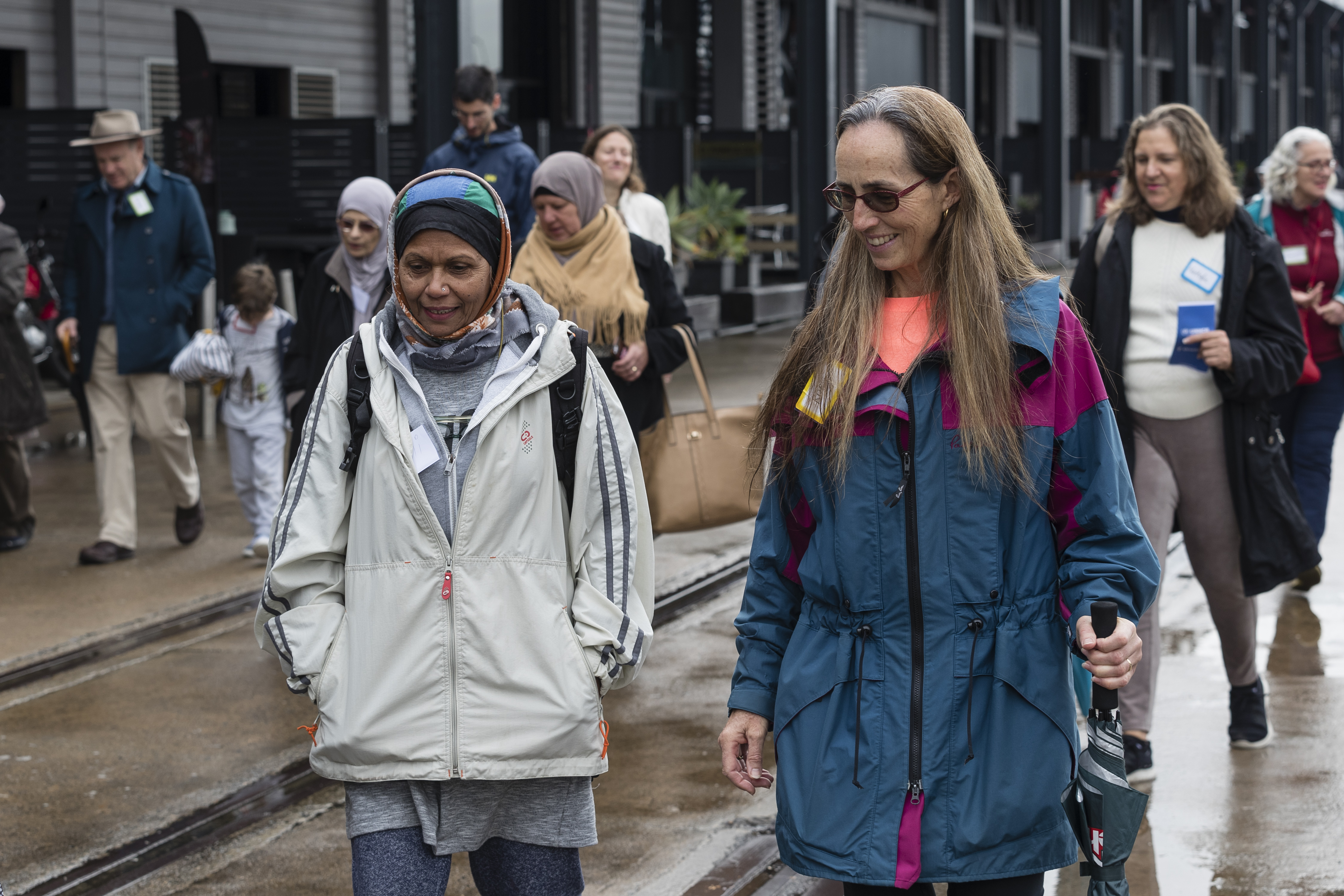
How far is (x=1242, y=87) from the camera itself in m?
65.8

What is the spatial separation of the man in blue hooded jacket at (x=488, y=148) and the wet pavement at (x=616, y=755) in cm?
194

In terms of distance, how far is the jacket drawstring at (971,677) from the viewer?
2518 mm

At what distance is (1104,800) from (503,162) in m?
5.96

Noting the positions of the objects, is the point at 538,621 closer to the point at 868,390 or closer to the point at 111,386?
the point at 868,390

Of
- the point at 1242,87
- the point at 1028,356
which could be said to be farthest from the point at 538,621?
the point at 1242,87

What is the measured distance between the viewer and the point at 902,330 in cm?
270

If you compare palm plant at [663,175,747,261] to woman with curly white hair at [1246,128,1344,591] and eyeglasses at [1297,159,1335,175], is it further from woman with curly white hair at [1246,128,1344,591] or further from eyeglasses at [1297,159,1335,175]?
eyeglasses at [1297,159,1335,175]

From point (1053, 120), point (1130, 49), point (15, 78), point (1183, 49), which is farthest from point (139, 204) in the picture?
point (1183, 49)

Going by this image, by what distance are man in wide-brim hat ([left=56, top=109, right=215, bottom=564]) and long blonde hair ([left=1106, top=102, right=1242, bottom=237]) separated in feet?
16.3

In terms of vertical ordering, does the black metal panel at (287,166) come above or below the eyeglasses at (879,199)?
above

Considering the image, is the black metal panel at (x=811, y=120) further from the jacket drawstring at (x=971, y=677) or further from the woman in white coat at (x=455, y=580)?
the jacket drawstring at (x=971, y=677)

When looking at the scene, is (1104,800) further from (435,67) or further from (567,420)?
(435,67)

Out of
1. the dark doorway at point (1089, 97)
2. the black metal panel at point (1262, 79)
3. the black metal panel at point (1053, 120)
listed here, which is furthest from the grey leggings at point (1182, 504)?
the dark doorway at point (1089, 97)

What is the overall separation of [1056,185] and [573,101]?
28.6 ft
